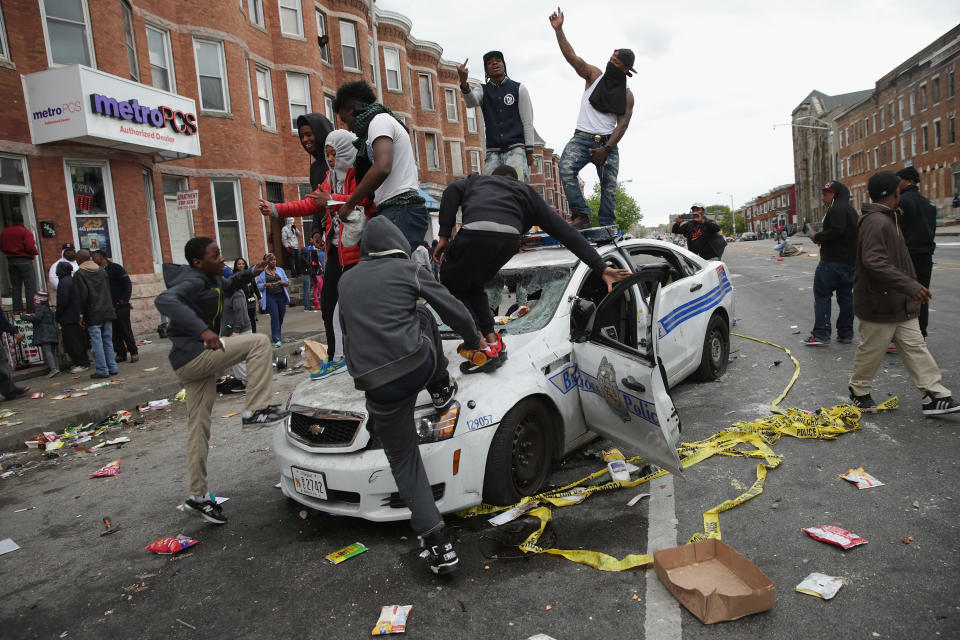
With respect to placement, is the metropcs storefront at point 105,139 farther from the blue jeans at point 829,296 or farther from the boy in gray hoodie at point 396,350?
the blue jeans at point 829,296

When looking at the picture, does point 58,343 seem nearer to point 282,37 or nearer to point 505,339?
point 505,339

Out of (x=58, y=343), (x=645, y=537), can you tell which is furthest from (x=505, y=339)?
(x=58, y=343)

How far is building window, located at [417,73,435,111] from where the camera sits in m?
31.9

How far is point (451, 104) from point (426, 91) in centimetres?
259

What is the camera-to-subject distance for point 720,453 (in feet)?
14.1

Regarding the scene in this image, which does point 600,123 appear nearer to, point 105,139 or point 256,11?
point 105,139

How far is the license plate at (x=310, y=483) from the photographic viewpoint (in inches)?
139

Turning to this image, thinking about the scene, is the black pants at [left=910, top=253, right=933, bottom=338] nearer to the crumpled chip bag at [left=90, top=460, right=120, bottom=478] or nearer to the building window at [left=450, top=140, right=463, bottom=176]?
the crumpled chip bag at [left=90, top=460, right=120, bottom=478]

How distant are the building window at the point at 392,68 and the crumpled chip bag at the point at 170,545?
26.9 metres

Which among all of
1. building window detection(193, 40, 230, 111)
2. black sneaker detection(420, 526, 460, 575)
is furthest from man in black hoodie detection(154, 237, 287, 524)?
building window detection(193, 40, 230, 111)

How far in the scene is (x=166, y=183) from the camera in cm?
1655

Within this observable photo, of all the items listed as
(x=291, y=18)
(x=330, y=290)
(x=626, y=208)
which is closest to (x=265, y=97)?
(x=291, y=18)

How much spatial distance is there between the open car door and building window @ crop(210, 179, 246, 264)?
15556 millimetres

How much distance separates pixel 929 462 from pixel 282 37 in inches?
854
